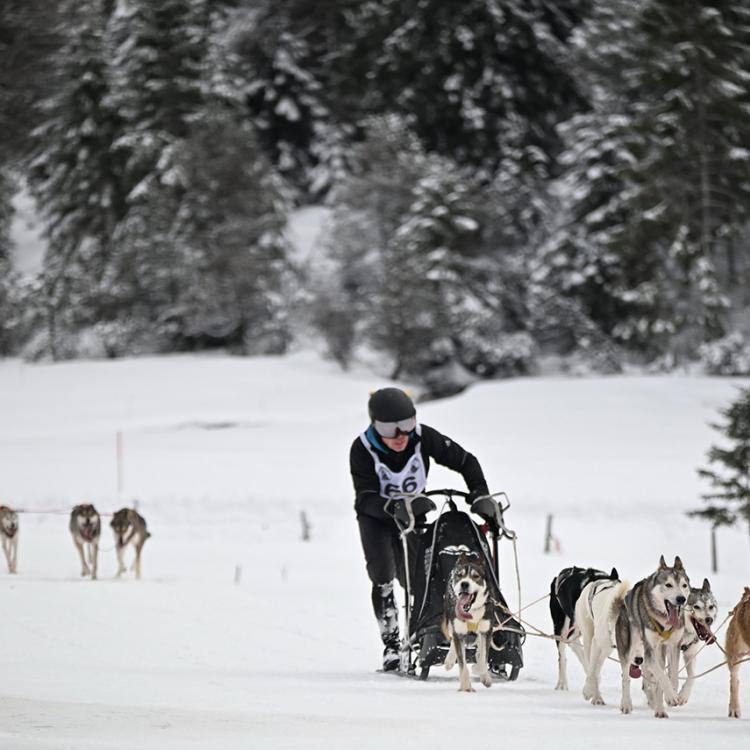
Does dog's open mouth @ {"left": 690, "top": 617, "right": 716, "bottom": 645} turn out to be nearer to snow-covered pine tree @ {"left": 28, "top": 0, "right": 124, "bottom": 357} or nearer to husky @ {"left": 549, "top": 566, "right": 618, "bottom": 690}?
husky @ {"left": 549, "top": 566, "right": 618, "bottom": 690}

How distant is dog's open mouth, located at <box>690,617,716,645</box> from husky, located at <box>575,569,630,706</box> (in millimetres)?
396

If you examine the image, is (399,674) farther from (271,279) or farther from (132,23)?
(132,23)

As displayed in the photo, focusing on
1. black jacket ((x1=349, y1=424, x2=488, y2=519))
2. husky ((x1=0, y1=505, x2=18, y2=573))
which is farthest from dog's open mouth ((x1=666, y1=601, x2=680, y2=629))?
husky ((x1=0, y1=505, x2=18, y2=573))

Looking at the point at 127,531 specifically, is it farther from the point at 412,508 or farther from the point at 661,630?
the point at 661,630

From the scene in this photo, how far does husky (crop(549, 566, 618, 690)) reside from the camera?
6938 millimetres

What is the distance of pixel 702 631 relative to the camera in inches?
243

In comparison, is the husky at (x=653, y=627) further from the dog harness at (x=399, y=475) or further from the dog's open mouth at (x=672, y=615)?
the dog harness at (x=399, y=475)

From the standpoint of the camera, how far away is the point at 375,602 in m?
8.09

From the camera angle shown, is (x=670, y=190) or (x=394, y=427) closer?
(x=394, y=427)

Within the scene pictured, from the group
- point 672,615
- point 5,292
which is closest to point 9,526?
point 672,615

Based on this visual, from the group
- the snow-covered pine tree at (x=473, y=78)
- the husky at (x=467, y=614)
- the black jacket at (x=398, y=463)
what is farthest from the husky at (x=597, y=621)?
the snow-covered pine tree at (x=473, y=78)

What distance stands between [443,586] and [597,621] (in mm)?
1254

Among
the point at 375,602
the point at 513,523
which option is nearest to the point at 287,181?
the point at 513,523

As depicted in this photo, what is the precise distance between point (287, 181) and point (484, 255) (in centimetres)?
1555
